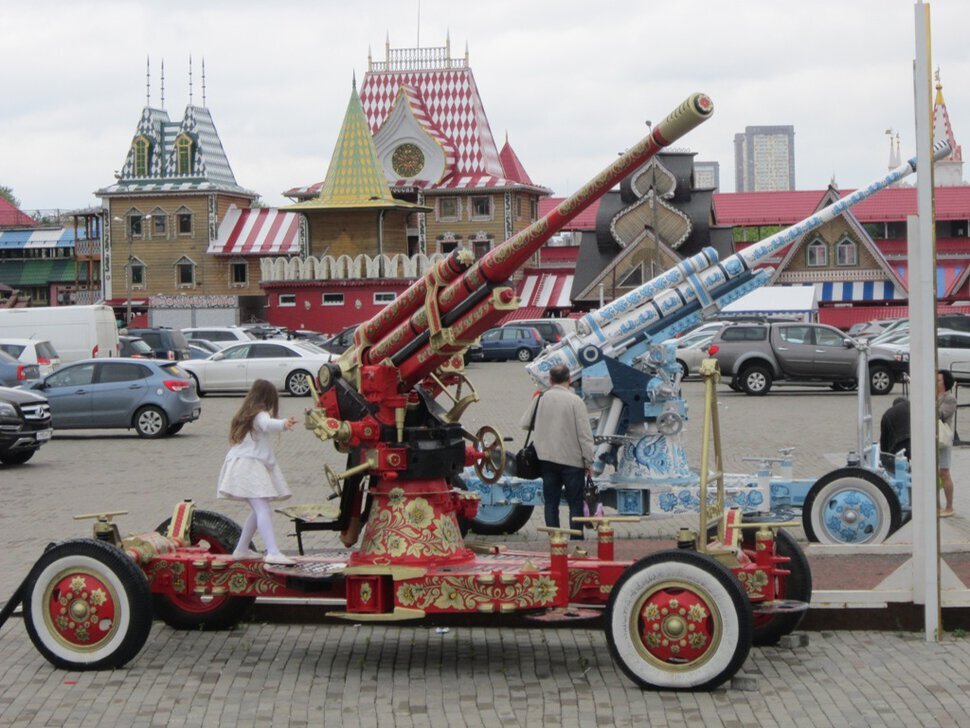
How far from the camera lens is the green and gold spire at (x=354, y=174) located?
71375 millimetres

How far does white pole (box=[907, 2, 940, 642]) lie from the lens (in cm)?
927

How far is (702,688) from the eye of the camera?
8266 mm

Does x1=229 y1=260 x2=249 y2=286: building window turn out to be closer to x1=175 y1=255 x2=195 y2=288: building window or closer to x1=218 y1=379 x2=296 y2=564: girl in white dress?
x1=175 y1=255 x2=195 y2=288: building window

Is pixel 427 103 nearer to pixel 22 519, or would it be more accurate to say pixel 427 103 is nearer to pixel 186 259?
pixel 186 259

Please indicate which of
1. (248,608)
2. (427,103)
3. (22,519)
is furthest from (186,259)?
(248,608)

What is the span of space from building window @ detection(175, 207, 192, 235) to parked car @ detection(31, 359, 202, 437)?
5486 cm

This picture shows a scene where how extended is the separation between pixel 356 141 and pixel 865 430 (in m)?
59.3

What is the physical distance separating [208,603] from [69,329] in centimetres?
3082

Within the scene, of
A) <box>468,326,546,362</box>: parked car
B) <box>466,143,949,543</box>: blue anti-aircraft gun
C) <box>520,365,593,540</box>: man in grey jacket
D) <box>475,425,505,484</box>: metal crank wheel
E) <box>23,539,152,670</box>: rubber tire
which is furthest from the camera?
<box>468,326,546,362</box>: parked car

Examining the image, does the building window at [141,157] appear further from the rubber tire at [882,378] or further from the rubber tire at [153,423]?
the rubber tire at [153,423]

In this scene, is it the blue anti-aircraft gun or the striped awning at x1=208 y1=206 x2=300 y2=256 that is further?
the striped awning at x1=208 y1=206 x2=300 y2=256

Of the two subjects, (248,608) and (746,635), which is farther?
(248,608)

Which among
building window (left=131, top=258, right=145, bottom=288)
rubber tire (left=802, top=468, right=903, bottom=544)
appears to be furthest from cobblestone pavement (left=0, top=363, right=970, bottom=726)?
building window (left=131, top=258, right=145, bottom=288)

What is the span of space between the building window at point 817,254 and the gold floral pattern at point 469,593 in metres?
65.9
